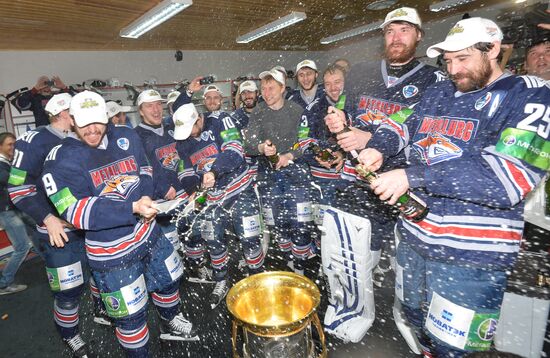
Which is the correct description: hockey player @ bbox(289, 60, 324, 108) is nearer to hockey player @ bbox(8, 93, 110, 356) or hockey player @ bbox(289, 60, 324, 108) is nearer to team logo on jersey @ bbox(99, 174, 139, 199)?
team logo on jersey @ bbox(99, 174, 139, 199)

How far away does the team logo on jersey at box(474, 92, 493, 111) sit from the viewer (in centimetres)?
191

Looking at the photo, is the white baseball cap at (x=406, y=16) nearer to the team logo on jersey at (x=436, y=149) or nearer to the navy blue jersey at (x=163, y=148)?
the team logo on jersey at (x=436, y=149)

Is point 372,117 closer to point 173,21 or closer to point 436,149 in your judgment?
point 436,149

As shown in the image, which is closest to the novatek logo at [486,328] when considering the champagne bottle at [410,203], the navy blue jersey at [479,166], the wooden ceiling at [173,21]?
the navy blue jersey at [479,166]

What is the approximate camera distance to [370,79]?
10.1ft

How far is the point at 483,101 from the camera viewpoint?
76.4 inches

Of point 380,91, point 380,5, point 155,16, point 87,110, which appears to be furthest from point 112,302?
point 380,5

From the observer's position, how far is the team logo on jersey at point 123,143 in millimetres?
2984

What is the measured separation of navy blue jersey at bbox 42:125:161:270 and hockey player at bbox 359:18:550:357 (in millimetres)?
2119

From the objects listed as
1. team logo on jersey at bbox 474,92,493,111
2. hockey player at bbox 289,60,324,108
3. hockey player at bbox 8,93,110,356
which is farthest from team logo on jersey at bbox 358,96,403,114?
hockey player at bbox 8,93,110,356

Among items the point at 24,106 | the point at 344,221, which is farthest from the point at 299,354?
the point at 24,106

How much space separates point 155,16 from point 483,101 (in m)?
7.03

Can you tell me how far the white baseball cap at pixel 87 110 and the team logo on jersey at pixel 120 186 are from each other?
1.74 ft

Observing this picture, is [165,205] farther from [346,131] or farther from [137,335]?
[346,131]
